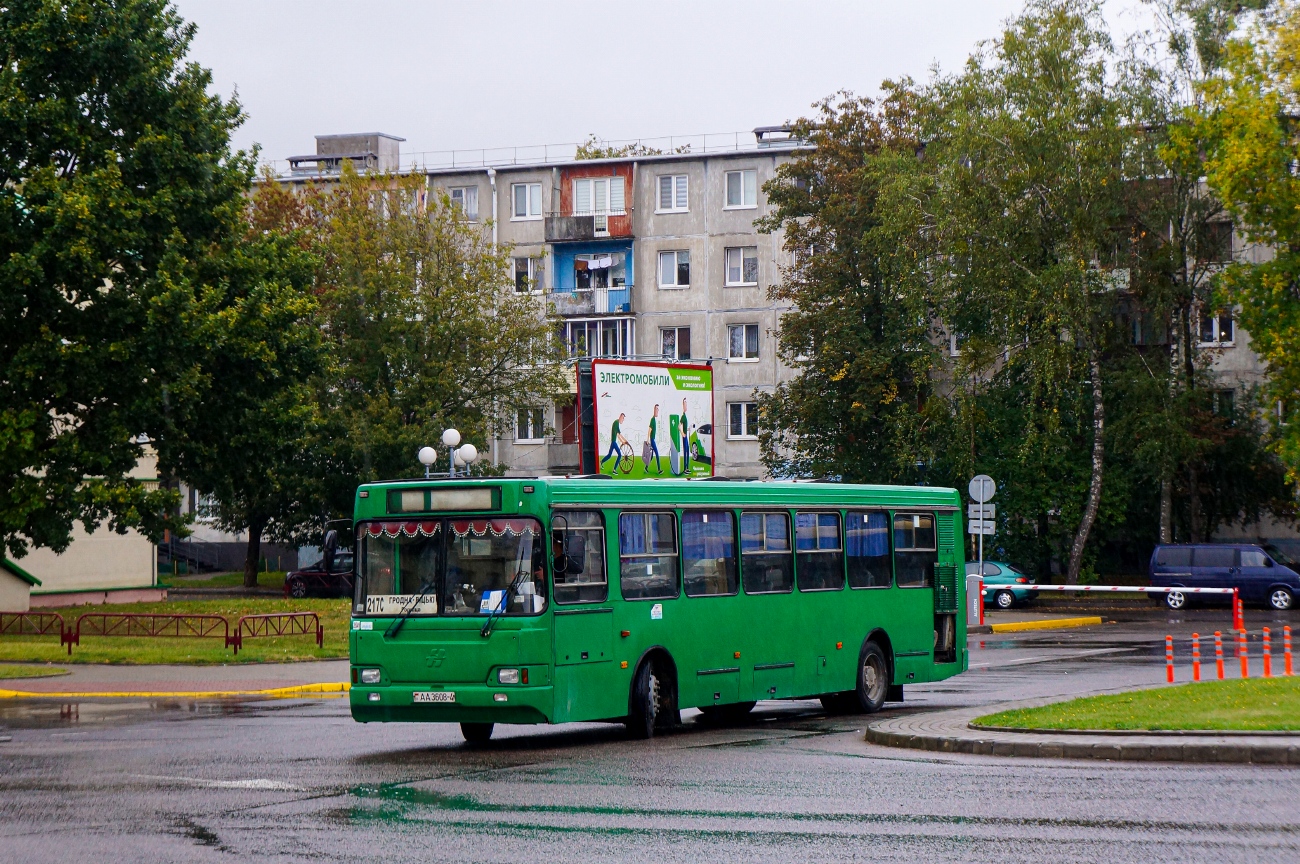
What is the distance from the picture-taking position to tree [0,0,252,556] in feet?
109

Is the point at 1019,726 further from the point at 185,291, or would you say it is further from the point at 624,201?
the point at 624,201

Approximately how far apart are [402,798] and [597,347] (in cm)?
5938

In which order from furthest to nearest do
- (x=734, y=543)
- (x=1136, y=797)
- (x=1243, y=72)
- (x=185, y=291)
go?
(x=1243, y=72)
(x=185, y=291)
(x=734, y=543)
(x=1136, y=797)

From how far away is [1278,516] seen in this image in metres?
58.1

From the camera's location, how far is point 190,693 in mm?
24531

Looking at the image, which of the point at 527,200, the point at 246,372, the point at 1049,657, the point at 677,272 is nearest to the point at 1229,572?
the point at 1049,657

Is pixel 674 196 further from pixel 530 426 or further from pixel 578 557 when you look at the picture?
pixel 578 557

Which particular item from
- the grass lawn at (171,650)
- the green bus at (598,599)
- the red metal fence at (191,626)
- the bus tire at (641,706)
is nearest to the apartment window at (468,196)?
the grass lawn at (171,650)

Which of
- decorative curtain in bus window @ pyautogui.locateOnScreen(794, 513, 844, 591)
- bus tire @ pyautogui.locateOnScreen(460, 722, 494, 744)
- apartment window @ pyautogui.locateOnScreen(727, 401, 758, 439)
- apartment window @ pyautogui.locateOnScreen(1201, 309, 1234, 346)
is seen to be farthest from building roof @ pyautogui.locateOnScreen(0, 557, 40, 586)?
apartment window @ pyautogui.locateOnScreen(1201, 309, 1234, 346)

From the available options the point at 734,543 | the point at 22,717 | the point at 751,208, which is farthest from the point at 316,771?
the point at 751,208

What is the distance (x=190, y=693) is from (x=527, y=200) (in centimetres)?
5014

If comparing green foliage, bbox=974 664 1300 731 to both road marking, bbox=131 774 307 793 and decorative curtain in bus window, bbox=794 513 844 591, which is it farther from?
road marking, bbox=131 774 307 793

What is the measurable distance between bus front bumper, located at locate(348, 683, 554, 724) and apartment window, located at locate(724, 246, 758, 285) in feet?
179

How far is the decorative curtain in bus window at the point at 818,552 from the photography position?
1919cm
